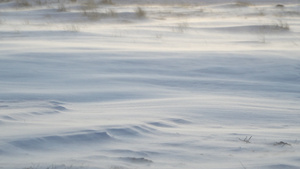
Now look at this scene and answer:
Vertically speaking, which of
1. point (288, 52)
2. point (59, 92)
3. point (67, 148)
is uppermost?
point (288, 52)

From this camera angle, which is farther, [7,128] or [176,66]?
[176,66]

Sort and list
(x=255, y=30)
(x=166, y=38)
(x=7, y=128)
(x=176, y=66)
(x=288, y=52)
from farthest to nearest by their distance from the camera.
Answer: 1. (x=255, y=30)
2. (x=166, y=38)
3. (x=288, y=52)
4. (x=176, y=66)
5. (x=7, y=128)

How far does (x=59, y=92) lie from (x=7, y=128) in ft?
4.02

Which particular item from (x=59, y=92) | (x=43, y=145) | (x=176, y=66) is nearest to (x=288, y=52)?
(x=176, y=66)

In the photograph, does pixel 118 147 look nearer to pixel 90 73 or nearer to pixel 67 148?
pixel 67 148

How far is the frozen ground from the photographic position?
8.35 feet

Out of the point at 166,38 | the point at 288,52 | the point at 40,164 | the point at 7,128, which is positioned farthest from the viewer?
the point at 166,38

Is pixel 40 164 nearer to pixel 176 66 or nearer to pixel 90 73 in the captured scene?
pixel 90 73

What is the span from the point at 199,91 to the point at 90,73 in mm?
1283

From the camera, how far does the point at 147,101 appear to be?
12.6 ft

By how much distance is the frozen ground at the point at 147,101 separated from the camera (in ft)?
8.35

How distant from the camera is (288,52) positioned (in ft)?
20.7

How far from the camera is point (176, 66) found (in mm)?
5500

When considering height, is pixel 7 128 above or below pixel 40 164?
above
